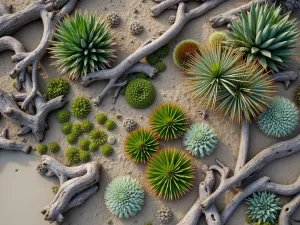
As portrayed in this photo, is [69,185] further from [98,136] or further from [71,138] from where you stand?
[98,136]

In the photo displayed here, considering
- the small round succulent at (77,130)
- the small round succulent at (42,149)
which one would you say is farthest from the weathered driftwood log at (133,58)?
the small round succulent at (42,149)

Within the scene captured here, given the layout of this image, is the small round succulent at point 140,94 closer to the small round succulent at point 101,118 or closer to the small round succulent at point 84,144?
the small round succulent at point 101,118

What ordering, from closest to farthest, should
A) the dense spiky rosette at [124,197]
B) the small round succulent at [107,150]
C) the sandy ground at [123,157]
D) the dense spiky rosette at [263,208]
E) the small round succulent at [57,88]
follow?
the dense spiky rosette at [263,208] < the dense spiky rosette at [124,197] < the sandy ground at [123,157] < the small round succulent at [107,150] < the small round succulent at [57,88]

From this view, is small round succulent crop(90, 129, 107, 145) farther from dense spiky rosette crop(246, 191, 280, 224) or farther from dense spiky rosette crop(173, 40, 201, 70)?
dense spiky rosette crop(246, 191, 280, 224)

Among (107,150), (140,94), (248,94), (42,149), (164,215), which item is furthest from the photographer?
(42,149)

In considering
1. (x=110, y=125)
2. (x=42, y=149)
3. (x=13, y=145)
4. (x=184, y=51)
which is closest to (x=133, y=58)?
(x=184, y=51)

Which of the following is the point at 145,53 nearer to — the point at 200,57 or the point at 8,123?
the point at 200,57

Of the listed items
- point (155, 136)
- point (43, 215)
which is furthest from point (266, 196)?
point (43, 215)
